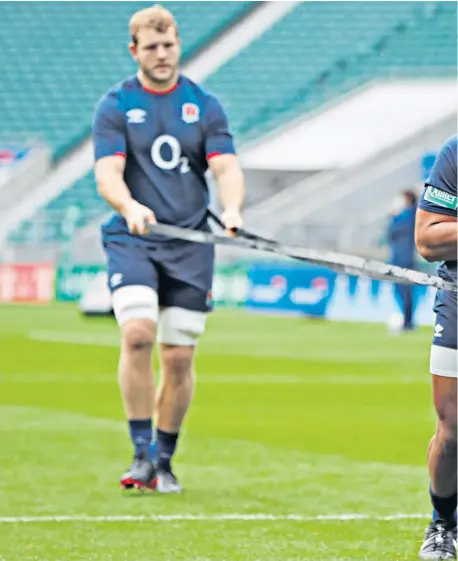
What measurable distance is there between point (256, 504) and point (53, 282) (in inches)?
856

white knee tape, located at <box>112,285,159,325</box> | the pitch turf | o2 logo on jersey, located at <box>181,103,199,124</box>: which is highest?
o2 logo on jersey, located at <box>181,103,199,124</box>

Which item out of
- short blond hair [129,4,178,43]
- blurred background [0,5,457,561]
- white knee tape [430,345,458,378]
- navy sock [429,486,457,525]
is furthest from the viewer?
short blond hair [129,4,178,43]

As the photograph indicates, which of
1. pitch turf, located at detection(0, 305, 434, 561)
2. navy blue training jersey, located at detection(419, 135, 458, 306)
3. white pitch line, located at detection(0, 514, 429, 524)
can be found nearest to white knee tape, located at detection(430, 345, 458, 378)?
navy blue training jersey, located at detection(419, 135, 458, 306)

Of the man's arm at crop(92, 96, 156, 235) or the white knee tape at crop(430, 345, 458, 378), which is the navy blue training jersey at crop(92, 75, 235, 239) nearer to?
the man's arm at crop(92, 96, 156, 235)

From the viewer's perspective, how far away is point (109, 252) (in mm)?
6574

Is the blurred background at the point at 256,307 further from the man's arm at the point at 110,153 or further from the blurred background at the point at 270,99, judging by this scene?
the man's arm at the point at 110,153

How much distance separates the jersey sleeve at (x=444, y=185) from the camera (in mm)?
4613

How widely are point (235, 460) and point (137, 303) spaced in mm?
1510

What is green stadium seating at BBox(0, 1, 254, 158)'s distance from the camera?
102 feet

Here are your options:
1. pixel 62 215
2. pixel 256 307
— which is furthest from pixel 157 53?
pixel 62 215

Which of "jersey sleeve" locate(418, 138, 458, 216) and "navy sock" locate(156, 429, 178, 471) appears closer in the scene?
"jersey sleeve" locate(418, 138, 458, 216)

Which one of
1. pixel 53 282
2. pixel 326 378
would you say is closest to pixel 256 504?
pixel 326 378

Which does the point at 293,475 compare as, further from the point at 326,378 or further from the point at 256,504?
the point at 326,378

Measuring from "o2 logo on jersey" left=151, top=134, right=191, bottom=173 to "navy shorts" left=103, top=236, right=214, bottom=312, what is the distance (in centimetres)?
32
